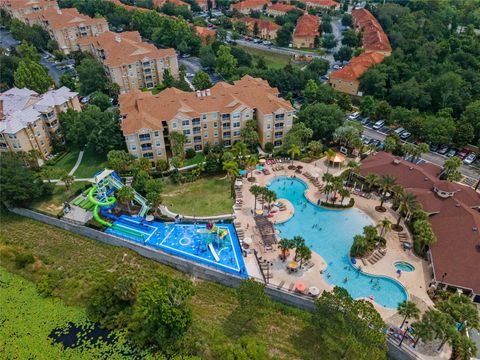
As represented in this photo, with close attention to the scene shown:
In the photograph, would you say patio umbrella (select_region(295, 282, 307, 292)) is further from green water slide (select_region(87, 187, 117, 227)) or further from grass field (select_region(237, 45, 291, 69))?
grass field (select_region(237, 45, 291, 69))

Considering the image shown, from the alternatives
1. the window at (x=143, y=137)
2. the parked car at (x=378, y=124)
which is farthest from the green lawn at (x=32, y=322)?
the parked car at (x=378, y=124)

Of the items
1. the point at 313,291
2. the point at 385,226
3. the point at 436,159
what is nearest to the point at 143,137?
the point at 313,291

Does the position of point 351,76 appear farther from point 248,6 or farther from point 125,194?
point 248,6

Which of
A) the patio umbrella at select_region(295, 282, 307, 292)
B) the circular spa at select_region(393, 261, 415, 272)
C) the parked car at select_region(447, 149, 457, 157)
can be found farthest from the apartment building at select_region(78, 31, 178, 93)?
the circular spa at select_region(393, 261, 415, 272)

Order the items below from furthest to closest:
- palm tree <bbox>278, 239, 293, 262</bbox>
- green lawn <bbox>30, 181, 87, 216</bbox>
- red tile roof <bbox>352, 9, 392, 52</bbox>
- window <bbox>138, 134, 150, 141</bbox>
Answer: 1. red tile roof <bbox>352, 9, 392, 52</bbox>
2. window <bbox>138, 134, 150, 141</bbox>
3. green lawn <bbox>30, 181, 87, 216</bbox>
4. palm tree <bbox>278, 239, 293, 262</bbox>

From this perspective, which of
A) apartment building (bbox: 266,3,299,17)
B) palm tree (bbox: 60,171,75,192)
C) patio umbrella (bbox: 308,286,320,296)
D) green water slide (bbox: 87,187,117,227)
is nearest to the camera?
patio umbrella (bbox: 308,286,320,296)
